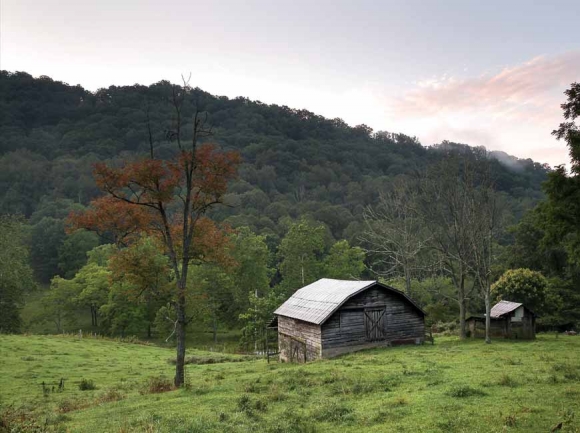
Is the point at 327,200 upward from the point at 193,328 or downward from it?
upward

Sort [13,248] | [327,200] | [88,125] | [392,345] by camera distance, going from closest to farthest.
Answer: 1. [392,345]
2. [13,248]
3. [327,200]
4. [88,125]

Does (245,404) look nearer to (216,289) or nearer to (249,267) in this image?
(216,289)

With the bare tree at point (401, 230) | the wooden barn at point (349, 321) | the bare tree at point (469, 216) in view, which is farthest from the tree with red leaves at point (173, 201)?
the bare tree at point (401, 230)

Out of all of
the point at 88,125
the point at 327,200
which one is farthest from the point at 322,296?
the point at 88,125

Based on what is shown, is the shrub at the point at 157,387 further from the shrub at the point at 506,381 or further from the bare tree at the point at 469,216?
the bare tree at the point at 469,216

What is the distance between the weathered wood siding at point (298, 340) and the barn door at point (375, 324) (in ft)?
13.5

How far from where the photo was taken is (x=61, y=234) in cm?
9869

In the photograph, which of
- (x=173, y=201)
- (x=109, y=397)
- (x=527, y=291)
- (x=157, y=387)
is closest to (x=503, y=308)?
(x=527, y=291)

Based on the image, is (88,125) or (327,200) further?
(88,125)

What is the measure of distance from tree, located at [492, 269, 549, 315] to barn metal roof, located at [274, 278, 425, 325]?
14.1m

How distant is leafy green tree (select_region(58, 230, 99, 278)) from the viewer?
9069cm

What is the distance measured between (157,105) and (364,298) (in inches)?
7538

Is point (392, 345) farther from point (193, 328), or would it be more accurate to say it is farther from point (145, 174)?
point (193, 328)

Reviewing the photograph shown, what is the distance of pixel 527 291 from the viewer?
40.6 meters
